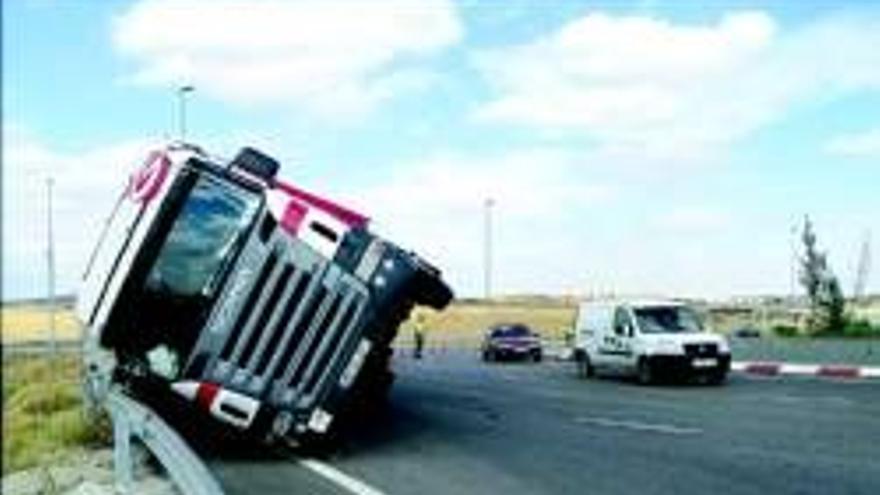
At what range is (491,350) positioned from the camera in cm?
6294

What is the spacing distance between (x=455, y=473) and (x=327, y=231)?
284 centimetres

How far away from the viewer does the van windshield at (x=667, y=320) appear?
3656 centimetres

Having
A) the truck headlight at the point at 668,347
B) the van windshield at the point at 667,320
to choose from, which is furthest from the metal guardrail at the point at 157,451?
the van windshield at the point at 667,320

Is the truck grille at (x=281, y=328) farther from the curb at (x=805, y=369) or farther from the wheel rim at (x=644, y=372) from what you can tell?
the curb at (x=805, y=369)

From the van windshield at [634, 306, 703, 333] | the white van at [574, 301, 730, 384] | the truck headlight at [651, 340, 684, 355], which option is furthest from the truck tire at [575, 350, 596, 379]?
the truck headlight at [651, 340, 684, 355]

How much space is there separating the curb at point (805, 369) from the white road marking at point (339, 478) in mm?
22577

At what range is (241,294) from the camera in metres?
16.4

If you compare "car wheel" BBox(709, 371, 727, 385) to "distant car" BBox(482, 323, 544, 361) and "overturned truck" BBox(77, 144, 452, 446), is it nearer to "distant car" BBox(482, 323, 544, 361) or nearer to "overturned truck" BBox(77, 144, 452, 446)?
"overturned truck" BBox(77, 144, 452, 446)

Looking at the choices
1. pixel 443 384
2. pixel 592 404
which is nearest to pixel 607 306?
pixel 443 384

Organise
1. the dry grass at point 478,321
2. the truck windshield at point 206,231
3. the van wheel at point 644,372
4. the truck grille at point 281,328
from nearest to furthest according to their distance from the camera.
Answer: the truck grille at point 281,328 < the truck windshield at point 206,231 < the van wheel at point 644,372 < the dry grass at point 478,321

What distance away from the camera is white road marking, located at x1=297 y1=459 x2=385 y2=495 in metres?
14.2

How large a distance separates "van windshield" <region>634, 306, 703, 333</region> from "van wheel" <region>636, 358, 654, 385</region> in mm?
832

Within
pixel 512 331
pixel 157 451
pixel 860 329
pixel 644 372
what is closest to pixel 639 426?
pixel 157 451

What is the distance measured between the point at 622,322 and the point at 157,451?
2527cm
